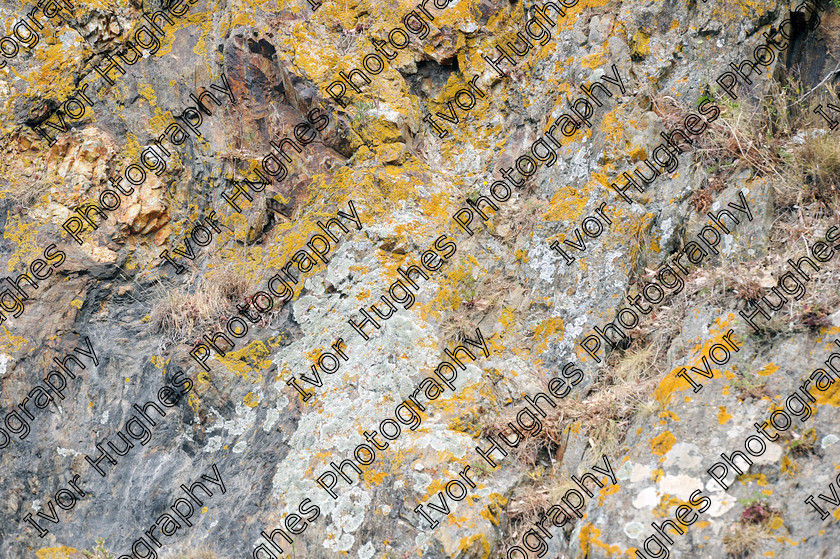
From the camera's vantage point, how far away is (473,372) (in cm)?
460

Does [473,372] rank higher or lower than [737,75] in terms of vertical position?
lower

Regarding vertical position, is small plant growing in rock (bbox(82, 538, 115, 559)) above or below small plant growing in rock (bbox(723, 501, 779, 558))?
below

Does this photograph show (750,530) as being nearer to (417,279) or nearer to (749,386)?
(749,386)

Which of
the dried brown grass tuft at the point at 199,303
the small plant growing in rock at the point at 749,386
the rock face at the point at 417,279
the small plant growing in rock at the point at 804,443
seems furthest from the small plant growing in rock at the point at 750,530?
the dried brown grass tuft at the point at 199,303

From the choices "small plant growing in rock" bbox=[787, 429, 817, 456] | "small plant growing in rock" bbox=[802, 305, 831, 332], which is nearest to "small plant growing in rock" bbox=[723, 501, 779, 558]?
"small plant growing in rock" bbox=[787, 429, 817, 456]

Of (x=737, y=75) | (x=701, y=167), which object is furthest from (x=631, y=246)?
(x=737, y=75)

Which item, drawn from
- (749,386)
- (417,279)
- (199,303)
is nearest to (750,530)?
(749,386)

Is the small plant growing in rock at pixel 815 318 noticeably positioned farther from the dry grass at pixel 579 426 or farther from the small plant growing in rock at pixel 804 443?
the dry grass at pixel 579 426

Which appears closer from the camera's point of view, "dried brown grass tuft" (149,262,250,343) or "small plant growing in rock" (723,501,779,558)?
"small plant growing in rock" (723,501,779,558)

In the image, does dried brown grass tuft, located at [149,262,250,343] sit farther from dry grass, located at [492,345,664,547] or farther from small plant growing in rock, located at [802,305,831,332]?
small plant growing in rock, located at [802,305,831,332]

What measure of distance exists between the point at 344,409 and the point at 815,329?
131 inches

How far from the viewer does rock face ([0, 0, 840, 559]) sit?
12.1 ft

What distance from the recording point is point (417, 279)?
5051mm

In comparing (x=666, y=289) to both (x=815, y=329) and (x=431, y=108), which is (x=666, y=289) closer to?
(x=815, y=329)
